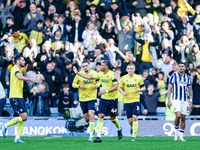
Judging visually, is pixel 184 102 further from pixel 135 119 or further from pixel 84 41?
pixel 84 41

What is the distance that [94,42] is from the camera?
17.8 metres

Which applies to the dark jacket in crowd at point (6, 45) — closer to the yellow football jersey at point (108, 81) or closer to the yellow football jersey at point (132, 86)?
the yellow football jersey at point (108, 81)

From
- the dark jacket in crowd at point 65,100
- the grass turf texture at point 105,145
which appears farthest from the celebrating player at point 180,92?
the dark jacket in crowd at point 65,100

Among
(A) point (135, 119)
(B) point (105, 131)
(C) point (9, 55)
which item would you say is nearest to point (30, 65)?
(C) point (9, 55)

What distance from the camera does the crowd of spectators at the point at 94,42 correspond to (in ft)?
53.0

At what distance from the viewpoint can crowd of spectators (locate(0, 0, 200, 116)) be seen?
16156mm

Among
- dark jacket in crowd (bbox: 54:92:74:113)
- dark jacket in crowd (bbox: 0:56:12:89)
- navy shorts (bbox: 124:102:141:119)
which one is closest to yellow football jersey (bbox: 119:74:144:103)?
navy shorts (bbox: 124:102:141:119)

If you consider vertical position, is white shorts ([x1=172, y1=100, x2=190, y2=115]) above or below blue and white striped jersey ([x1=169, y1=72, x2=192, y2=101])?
below

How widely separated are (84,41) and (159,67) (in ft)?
11.3

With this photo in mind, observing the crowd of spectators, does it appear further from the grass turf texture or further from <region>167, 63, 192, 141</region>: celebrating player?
the grass turf texture

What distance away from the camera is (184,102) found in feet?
39.5

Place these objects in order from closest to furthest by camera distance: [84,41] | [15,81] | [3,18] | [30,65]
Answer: [15,81]
[30,65]
[84,41]
[3,18]

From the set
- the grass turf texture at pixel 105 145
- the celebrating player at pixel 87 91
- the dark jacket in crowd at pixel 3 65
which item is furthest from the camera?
the dark jacket in crowd at pixel 3 65

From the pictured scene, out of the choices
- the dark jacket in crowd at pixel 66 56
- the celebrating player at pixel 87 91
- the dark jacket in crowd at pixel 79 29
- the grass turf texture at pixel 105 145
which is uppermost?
the dark jacket in crowd at pixel 79 29
